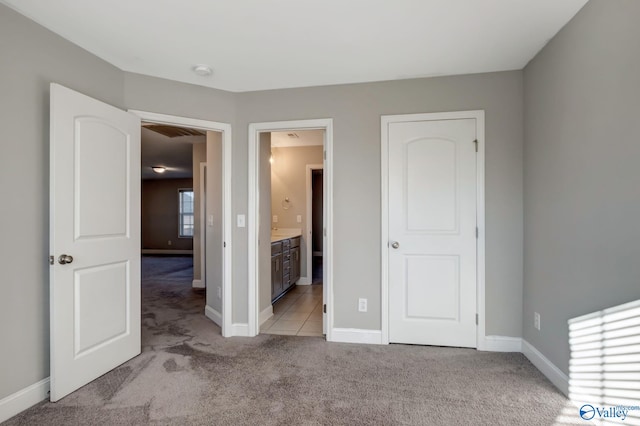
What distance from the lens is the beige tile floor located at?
3344 mm

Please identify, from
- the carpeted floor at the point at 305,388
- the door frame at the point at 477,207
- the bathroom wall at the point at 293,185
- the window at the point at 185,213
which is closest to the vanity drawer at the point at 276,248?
the bathroom wall at the point at 293,185

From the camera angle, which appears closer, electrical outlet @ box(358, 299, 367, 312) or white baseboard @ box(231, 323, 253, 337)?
electrical outlet @ box(358, 299, 367, 312)

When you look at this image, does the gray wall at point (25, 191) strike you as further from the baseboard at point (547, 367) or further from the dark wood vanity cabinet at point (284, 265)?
the baseboard at point (547, 367)

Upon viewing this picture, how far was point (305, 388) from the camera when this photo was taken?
2188mm

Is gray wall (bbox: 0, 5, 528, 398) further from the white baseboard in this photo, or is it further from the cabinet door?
the cabinet door

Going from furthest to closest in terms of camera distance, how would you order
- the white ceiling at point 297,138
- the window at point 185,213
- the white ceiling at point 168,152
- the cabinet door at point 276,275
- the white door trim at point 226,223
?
the window at point 185,213, the white ceiling at point 168,152, the white ceiling at point 297,138, the cabinet door at point 276,275, the white door trim at point 226,223

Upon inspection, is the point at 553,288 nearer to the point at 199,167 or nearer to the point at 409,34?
the point at 409,34

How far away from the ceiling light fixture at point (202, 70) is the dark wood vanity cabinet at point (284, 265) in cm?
220

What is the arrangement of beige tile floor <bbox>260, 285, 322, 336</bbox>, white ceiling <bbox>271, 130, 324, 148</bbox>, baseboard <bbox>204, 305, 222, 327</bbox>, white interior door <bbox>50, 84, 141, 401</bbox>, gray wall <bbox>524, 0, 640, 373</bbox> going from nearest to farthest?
1. gray wall <bbox>524, 0, 640, 373</bbox>
2. white interior door <bbox>50, 84, 141, 401</bbox>
3. beige tile floor <bbox>260, 285, 322, 336</bbox>
4. baseboard <bbox>204, 305, 222, 327</bbox>
5. white ceiling <bbox>271, 130, 324, 148</bbox>

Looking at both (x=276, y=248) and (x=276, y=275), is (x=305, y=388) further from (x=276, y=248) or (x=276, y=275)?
(x=276, y=248)

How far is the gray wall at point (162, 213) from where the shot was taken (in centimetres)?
1037

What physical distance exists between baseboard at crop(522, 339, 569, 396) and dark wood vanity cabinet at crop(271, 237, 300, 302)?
2.79 meters

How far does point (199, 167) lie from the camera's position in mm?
5355

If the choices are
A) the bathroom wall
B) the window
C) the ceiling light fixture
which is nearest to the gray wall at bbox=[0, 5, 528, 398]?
the ceiling light fixture
